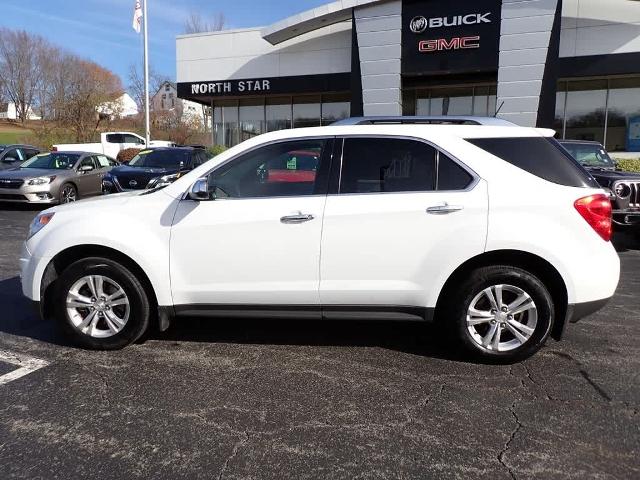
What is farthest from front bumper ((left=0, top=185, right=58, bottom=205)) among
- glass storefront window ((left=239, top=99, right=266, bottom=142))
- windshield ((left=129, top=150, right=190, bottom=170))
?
glass storefront window ((left=239, top=99, right=266, bottom=142))

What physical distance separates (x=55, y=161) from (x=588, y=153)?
1317 cm

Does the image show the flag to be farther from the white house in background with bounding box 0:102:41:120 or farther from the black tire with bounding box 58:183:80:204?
the white house in background with bounding box 0:102:41:120

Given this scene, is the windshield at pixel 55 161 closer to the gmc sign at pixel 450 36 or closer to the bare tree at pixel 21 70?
the gmc sign at pixel 450 36

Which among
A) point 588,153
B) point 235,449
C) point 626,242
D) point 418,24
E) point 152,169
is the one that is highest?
point 418,24

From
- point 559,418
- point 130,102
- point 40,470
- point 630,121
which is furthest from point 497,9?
point 130,102

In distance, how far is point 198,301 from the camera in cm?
398

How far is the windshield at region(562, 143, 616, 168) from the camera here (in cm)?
981

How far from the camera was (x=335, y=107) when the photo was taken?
2183 centimetres

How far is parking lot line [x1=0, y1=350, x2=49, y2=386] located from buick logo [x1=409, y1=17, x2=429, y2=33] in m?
17.6

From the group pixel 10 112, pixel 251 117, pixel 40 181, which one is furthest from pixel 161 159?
pixel 10 112

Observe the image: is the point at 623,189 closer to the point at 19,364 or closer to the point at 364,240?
the point at 364,240

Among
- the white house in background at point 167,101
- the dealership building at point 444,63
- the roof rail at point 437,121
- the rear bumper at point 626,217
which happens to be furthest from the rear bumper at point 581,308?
the white house in background at point 167,101

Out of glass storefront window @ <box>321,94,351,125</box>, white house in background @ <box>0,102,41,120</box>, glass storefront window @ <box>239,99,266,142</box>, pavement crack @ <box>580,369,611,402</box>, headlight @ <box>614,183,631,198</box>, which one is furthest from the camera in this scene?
white house in background @ <box>0,102,41,120</box>

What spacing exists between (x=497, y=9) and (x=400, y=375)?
55.7ft
